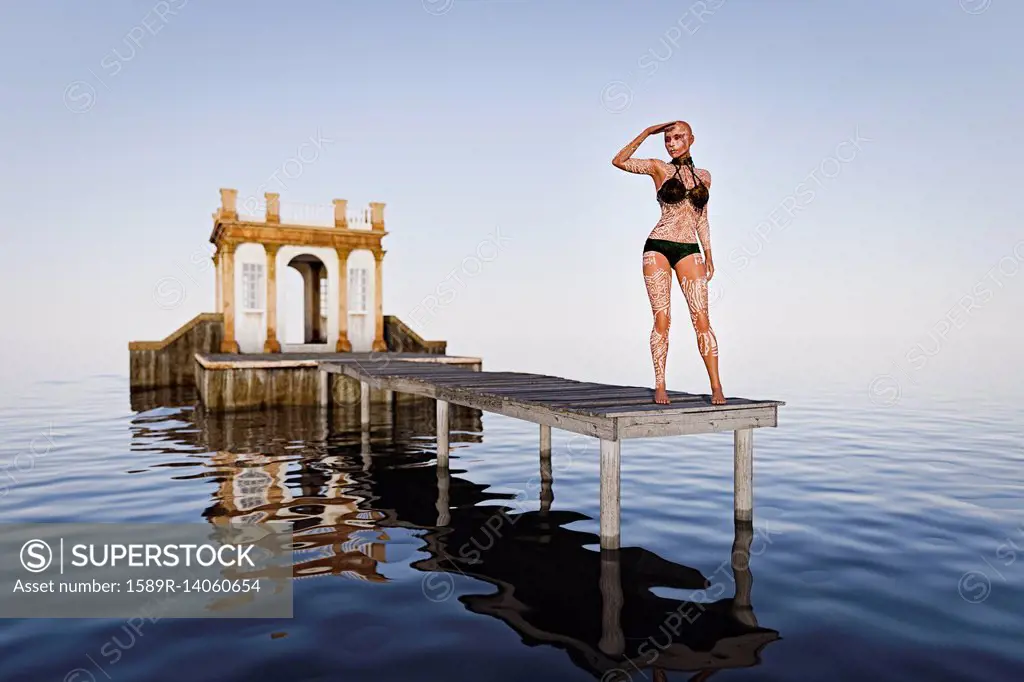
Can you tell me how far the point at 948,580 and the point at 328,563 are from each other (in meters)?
4.96

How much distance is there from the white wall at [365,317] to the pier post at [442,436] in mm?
12835

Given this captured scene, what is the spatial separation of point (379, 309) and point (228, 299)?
14.6 feet

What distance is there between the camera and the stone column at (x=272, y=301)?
68.7 feet

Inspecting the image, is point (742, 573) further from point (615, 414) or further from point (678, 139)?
point (678, 139)

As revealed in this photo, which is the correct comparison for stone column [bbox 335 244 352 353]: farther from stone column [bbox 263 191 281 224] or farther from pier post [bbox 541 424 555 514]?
pier post [bbox 541 424 555 514]

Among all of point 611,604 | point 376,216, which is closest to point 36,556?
point 611,604

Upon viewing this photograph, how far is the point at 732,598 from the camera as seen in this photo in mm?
5203

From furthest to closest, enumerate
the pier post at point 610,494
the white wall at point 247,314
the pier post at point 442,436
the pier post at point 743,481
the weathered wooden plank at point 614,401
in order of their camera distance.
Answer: the white wall at point 247,314 < the pier post at point 442,436 < the pier post at point 743,481 < the weathered wooden plank at point 614,401 < the pier post at point 610,494

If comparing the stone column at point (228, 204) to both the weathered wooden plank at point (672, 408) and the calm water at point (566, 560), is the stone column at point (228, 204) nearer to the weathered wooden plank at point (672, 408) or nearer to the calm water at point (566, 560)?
the calm water at point (566, 560)

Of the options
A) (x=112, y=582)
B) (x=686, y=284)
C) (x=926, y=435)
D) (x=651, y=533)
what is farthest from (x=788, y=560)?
(x=926, y=435)

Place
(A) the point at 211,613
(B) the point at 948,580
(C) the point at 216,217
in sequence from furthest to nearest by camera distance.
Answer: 1. (C) the point at 216,217
2. (B) the point at 948,580
3. (A) the point at 211,613

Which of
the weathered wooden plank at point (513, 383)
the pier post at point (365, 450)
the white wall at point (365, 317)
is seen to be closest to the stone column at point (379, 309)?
the white wall at point (365, 317)

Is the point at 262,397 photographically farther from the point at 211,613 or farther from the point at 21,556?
the point at 211,613

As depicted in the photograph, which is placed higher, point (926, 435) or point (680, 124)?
point (680, 124)
